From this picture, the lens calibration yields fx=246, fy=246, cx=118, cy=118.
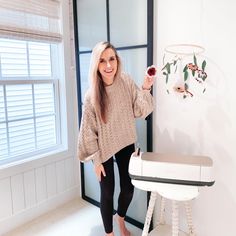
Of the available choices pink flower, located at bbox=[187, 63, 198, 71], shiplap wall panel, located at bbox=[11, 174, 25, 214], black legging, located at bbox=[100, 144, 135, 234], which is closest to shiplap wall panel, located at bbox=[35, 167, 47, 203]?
shiplap wall panel, located at bbox=[11, 174, 25, 214]

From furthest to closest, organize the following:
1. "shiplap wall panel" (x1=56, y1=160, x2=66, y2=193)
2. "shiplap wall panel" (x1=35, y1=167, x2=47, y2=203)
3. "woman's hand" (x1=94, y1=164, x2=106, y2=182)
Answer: "shiplap wall panel" (x1=56, y1=160, x2=66, y2=193) < "shiplap wall panel" (x1=35, y1=167, x2=47, y2=203) < "woman's hand" (x1=94, y1=164, x2=106, y2=182)

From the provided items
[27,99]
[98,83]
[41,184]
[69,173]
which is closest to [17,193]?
[41,184]

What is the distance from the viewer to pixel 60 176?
8.05 ft

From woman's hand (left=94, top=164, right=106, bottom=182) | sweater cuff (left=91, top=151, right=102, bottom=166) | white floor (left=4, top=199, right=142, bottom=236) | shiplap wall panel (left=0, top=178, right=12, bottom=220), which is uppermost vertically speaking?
sweater cuff (left=91, top=151, right=102, bottom=166)

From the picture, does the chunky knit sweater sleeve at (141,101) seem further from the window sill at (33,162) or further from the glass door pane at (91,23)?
the window sill at (33,162)

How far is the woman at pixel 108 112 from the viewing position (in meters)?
1.58

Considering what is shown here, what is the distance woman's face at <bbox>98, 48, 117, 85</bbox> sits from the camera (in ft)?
5.08

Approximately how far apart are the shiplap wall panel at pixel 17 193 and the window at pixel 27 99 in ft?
0.60

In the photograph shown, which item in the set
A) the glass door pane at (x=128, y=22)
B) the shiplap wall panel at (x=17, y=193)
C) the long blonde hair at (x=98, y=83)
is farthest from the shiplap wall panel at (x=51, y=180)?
the glass door pane at (x=128, y=22)

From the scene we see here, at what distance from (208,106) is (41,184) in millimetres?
1636

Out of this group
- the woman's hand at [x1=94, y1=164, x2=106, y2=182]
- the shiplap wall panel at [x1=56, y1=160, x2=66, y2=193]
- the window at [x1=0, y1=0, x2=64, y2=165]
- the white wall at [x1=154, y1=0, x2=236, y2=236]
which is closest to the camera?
the white wall at [x1=154, y1=0, x2=236, y2=236]

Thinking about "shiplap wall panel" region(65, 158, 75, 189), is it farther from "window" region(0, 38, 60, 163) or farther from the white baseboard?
"window" region(0, 38, 60, 163)

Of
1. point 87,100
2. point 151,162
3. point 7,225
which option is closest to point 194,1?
point 87,100

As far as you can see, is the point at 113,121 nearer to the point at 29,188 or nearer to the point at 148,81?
the point at 148,81
